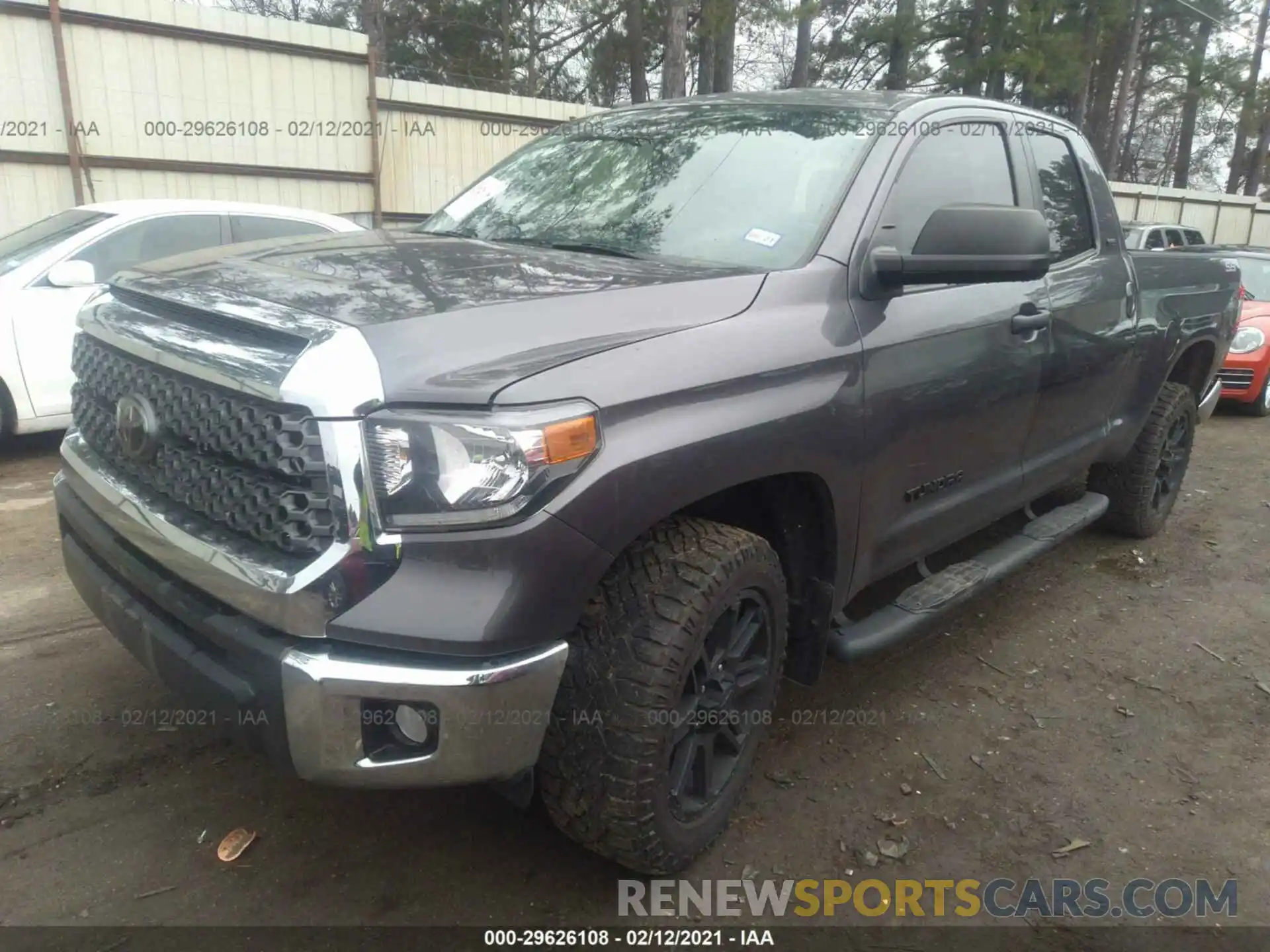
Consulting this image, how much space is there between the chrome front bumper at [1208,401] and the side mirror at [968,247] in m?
3.35

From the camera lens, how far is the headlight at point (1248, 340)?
8859 millimetres

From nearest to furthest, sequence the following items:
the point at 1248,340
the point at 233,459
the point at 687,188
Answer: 1. the point at 233,459
2. the point at 687,188
3. the point at 1248,340

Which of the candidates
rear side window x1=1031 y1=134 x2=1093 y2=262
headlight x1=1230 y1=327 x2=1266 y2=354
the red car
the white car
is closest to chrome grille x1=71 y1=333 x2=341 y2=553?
rear side window x1=1031 y1=134 x2=1093 y2=262

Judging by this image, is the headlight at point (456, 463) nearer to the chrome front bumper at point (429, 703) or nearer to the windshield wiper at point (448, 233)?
the chrome front bumper at point (429, 703)

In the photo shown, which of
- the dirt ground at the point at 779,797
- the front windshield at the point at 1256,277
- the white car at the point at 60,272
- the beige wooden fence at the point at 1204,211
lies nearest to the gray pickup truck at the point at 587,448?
the dirt ground at the point at 779,797

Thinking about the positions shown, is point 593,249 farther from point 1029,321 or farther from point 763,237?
point 1029,321

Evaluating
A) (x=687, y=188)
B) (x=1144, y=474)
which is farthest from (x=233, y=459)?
(x=1144, y=474)

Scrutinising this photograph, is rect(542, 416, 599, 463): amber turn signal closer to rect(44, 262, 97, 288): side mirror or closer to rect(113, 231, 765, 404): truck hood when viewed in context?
rect(113, 231, 765, 404): truck hood

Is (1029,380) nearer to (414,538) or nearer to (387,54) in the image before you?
(414,538)

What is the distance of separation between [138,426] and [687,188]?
1704mm

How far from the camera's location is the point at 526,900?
2275 mm

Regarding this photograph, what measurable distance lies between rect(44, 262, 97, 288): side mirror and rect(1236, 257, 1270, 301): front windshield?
9.97 m

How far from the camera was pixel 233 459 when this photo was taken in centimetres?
195

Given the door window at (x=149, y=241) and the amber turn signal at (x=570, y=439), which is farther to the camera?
the door window at (x=149, y=241)
